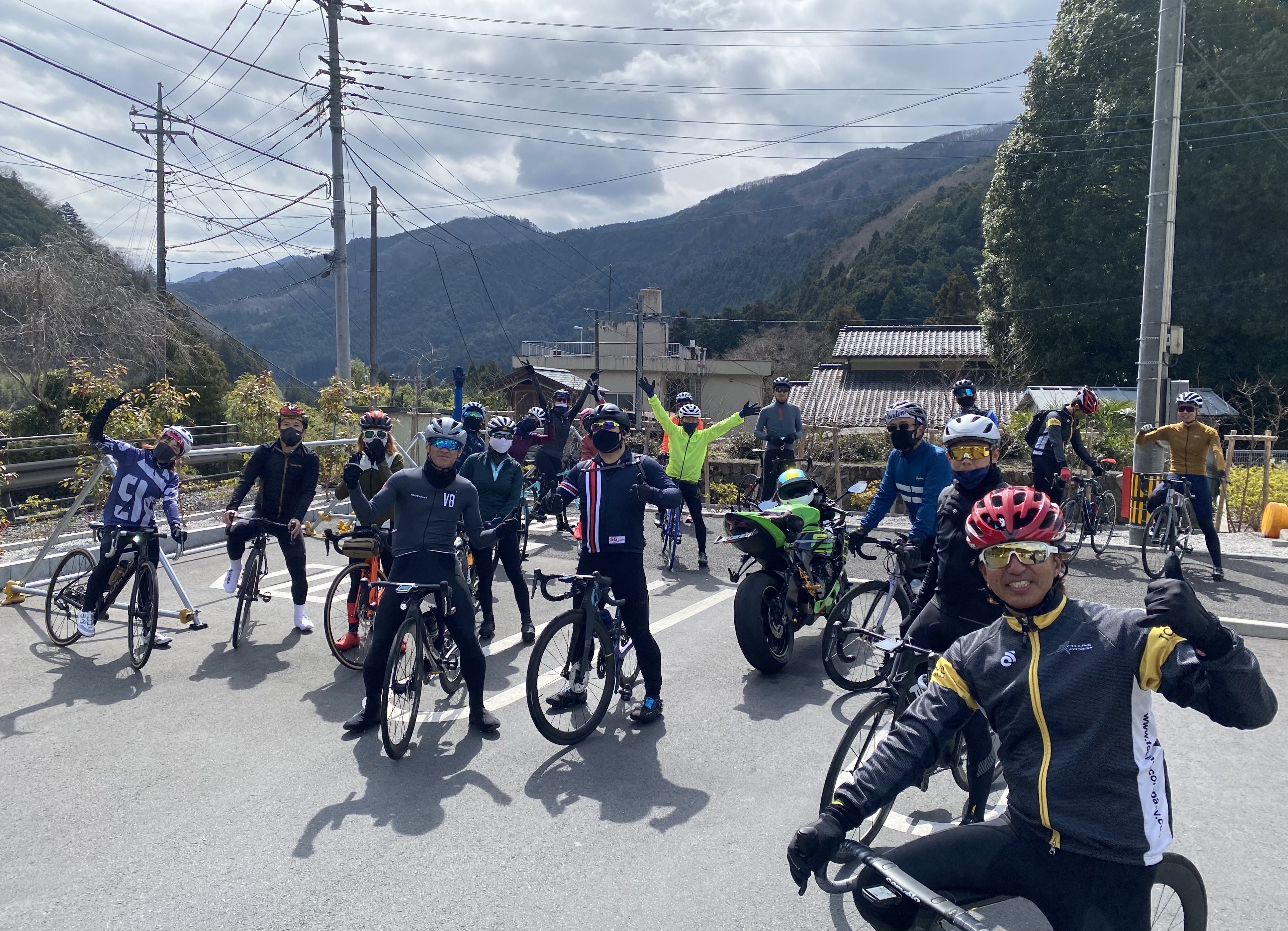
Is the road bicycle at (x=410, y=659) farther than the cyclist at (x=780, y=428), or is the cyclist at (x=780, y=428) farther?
the cyclist at (x=780, y=428)

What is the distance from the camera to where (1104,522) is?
40.8 ft

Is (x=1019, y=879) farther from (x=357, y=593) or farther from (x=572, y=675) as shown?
(x=357, y=593)

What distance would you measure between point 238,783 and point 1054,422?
838 centimetres

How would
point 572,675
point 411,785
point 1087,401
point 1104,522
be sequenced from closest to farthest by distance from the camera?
point 411,785
point 572,675
point 1087,401
point 1104,522

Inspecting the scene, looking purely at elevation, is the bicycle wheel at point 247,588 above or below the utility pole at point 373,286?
below

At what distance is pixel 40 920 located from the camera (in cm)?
350

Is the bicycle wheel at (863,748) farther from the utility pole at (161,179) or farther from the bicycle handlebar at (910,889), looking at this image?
the utility pole at (161,179)

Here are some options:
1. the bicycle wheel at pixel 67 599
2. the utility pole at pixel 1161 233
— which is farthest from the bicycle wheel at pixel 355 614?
the utility pole at pixel 1161 233

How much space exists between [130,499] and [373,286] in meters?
22.4

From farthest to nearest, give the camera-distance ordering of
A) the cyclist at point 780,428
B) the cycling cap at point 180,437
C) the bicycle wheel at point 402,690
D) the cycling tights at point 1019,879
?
the cyclist at point 780,428 < the cycling cap at point 180,437 < the bicycle wheel at point 402,690 < the cycling tights at point 1019,879

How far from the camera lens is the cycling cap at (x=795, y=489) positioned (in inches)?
267

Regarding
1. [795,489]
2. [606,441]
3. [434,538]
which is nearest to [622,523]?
[606,441]

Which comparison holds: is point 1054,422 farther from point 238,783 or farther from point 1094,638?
point 238,783

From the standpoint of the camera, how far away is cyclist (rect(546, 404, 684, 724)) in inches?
216
